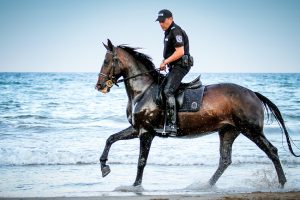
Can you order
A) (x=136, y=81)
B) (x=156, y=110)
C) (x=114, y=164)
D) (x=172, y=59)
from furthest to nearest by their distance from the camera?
(x=114, y=164), (x=136, y=81), (x=156, y=110), (x=172, y=59)

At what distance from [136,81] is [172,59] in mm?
955

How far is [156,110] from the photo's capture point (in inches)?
334

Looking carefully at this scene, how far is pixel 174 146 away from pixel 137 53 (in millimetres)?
5633

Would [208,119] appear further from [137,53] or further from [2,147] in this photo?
[2,147]

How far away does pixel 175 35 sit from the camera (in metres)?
8.22

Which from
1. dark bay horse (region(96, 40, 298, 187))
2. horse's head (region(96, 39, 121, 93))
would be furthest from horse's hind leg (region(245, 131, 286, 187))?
horse's head (region(96, 39, 121, 93))

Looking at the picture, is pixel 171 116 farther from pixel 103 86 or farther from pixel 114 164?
pixel 114 164

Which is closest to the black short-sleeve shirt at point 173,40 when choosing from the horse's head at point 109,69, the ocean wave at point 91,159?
the horse's head at point 109,69

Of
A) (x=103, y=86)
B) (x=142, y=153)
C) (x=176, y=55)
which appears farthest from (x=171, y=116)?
(x=103, y=86)

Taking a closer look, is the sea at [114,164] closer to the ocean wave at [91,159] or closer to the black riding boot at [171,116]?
the ocean wave at [91,159]

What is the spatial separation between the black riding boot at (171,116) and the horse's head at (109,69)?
1.15 meters

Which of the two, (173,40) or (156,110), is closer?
(173,40)

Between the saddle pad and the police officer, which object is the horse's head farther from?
the saddle pad

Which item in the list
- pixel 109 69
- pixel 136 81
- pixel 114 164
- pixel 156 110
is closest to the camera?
pixel 156 110
